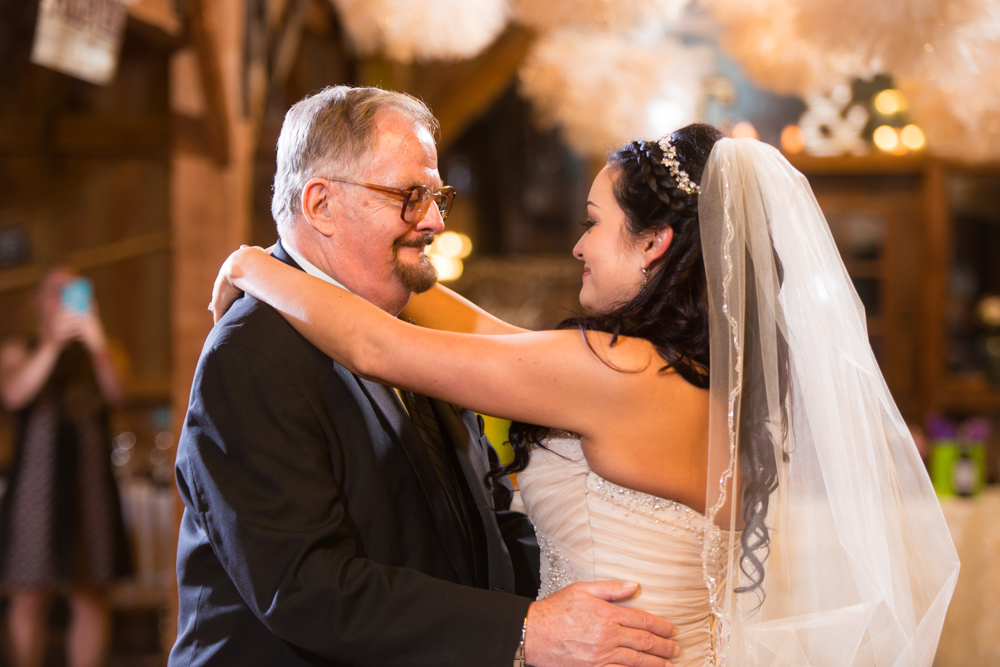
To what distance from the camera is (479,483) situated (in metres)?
1.71

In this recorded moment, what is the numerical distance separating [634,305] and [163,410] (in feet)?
14.5

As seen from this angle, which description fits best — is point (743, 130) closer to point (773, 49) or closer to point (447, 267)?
point (447, 267)

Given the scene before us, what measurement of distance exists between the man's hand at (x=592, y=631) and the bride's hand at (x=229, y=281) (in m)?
0.79

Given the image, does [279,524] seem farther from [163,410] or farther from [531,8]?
[163,410]

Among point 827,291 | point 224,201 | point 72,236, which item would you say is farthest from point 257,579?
point 72,236

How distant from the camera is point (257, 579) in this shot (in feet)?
4.28

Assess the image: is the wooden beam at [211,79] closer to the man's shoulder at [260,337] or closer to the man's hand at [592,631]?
the man's shoulder at [260,337]

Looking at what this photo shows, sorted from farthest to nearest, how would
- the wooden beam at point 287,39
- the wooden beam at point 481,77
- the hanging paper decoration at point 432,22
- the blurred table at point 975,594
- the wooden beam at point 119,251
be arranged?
the wooden beam at point 119,251 → the wooden beam at point 481,77 → the wooden beam at point 287,39 → the blurred table at point 975,594 → the hanging paper decoration at point 432,22

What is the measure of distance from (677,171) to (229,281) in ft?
2.76

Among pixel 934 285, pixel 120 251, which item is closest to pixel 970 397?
pixel 934 285

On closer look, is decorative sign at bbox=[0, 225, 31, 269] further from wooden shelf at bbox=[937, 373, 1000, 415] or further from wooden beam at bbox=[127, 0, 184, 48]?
wooden shelf at bbox=[937, 373, 1000, 415]

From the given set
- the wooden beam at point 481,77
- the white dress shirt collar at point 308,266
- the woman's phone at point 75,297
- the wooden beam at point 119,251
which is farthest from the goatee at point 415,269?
the wooden beam at point 119,251

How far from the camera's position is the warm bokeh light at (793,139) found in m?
5.48

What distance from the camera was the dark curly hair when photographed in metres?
1.48
